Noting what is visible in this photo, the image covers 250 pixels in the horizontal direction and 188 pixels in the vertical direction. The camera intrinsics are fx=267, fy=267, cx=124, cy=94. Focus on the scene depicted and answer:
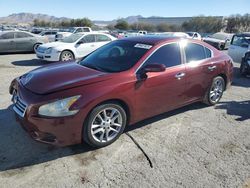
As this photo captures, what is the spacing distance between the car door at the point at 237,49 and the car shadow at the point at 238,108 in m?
5.08

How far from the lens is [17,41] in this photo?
50.4ft

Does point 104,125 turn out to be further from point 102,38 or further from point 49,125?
point 102,38

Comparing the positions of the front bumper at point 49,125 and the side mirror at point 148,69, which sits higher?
the side mirror at point 148,69

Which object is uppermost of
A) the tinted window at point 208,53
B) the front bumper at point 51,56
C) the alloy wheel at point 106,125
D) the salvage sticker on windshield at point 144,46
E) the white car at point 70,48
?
the salvage sticker on windshield at point 144,46

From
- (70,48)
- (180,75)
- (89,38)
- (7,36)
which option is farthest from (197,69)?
(7,36)

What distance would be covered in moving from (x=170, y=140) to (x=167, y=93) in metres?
0.84

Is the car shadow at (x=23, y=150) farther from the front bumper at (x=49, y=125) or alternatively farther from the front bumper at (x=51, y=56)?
the front bumper at (x=51, y=56)

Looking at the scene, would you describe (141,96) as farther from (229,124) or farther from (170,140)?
(229,124)

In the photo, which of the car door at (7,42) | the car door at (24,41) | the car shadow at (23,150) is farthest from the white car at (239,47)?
the car door at (7,42)

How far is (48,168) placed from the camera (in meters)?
3.42

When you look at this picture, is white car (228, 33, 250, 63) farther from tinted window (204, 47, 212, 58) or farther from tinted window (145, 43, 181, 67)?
tinted window (145, 43, 181, 67)

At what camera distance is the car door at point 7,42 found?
1488cm

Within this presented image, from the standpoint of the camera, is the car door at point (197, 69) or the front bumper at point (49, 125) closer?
the front bumper at point (49, 125)

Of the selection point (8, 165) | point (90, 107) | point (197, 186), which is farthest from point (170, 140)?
point (8, 165)
